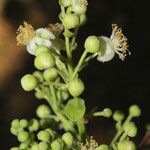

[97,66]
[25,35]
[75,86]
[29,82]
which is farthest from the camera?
[97,66]

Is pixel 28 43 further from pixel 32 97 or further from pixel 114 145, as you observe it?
pixel 32 97

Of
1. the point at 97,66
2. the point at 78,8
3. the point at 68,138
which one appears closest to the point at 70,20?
the point at 78,8

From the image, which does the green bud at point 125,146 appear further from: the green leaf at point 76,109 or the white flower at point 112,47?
the white flower at point 112,47

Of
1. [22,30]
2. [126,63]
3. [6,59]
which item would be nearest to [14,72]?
[6,59]

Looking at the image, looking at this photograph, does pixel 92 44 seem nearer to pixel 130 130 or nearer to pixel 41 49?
pixel 41 49

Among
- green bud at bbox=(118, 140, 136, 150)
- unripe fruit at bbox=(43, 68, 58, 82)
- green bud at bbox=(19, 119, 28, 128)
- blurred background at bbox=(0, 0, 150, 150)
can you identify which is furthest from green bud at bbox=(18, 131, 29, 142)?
blurred background at bbox=(0, 0, 150, 150)

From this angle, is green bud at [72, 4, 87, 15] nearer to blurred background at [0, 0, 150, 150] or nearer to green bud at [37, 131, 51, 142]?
green bud at [37, 131, 51, 142]
